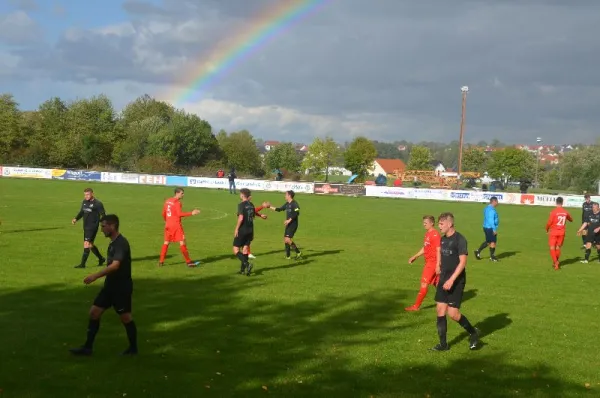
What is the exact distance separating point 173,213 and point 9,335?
7.39 metres

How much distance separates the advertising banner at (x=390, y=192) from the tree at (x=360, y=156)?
47.9 metres

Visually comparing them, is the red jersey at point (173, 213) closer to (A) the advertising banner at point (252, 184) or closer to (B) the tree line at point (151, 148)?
(A) the advertising banner at point (252, 184)

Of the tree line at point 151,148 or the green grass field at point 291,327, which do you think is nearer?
the green grass field at point 291,327

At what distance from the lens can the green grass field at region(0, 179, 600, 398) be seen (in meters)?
8.12

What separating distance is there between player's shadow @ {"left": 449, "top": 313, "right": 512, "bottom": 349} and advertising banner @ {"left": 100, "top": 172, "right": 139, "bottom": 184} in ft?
178

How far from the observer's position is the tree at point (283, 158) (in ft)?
370

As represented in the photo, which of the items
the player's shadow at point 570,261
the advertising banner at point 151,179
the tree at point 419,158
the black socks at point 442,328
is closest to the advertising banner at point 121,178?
the advertising banner at point 151,179

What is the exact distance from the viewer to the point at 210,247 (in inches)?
843

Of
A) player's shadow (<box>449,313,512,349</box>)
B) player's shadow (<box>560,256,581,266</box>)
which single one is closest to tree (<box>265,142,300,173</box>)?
player's shadow (<box>560,256,581,266</box>)

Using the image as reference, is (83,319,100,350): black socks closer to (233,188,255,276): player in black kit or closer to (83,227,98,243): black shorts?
(233,188,255,276): player in black kit

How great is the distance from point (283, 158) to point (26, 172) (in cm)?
5403

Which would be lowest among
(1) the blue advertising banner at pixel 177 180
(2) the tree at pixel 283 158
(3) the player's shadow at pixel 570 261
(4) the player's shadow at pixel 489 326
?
(3) the player's shadow at pixel 570 261

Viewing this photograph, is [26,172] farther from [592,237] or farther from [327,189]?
[592,237]

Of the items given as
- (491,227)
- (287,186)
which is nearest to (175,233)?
(491,227)
